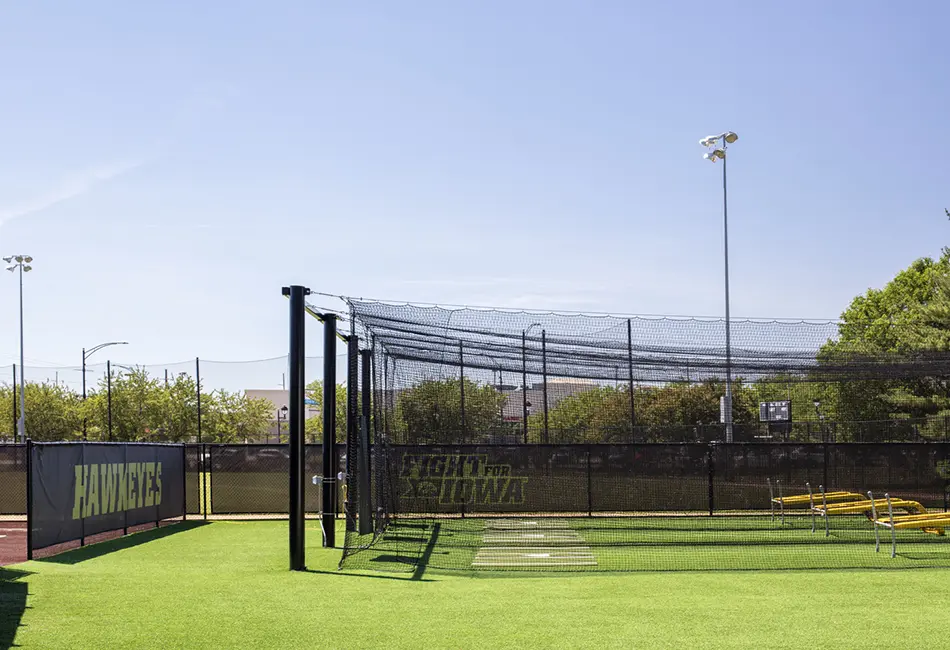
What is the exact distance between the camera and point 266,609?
8.37 meters

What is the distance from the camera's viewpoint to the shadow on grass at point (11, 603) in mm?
7281

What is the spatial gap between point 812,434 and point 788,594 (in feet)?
52.5

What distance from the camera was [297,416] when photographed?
1113 cm

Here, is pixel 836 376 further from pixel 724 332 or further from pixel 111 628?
pixel 111 628

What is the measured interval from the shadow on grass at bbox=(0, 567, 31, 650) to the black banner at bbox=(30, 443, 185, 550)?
1.78 metres

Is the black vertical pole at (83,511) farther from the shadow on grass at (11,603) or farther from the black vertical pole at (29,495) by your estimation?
the shadow on grass at (11,603)

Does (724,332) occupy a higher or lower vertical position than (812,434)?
higher

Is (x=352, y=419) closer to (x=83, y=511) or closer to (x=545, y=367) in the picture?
(x=545, y=367)

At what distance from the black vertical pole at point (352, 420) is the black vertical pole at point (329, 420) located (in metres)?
0.24

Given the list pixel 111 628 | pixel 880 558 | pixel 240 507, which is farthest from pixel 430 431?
pixel 111 628

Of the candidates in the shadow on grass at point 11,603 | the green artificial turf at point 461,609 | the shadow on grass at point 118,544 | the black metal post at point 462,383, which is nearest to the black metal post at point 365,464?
the black metal post at point 462,383

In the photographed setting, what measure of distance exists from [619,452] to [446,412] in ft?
11.5

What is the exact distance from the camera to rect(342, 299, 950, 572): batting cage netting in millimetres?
12430

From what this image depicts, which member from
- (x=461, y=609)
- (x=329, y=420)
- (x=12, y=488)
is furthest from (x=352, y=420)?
(x=12, y=488)
